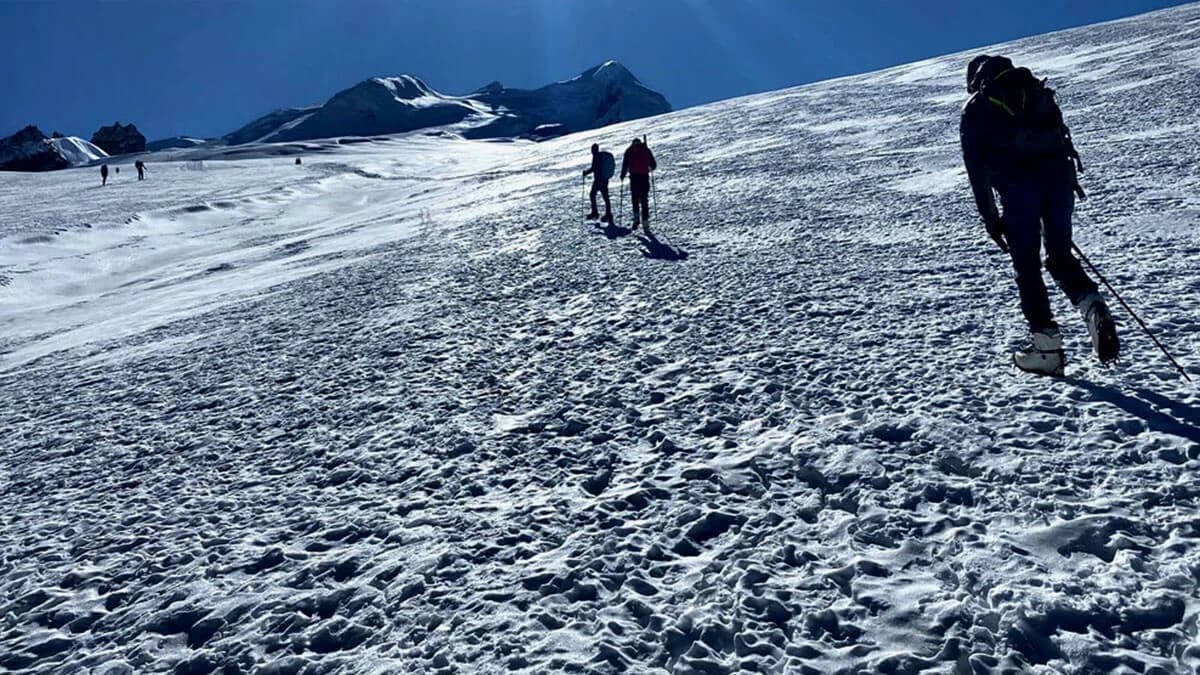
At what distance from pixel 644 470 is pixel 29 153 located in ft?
397

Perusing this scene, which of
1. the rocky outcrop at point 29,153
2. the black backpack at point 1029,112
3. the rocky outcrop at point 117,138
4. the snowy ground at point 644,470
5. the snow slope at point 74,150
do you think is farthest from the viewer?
the rocky outcrop at point 117,138

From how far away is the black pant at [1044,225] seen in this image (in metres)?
4.63

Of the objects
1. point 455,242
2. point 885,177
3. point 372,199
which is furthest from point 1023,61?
point 372,199

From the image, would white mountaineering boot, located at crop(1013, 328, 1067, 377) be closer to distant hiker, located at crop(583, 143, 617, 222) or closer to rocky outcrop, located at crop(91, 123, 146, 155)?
distant hiker, located at crop(583, 143, 617, 222)

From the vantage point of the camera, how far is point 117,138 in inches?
5325

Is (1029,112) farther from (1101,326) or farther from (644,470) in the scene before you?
(644,470)

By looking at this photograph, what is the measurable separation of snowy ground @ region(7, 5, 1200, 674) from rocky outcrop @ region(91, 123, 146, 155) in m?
151

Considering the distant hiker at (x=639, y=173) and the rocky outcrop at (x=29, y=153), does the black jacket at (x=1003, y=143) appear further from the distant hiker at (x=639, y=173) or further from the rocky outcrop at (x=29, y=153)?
the rocky outcrop at (x=29, y=153)

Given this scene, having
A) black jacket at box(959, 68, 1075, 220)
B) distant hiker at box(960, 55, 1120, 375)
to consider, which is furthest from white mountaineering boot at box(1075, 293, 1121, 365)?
black jacket at box(959, 68, 1075, 220)

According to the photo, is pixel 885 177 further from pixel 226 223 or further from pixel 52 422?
pixel 226 223

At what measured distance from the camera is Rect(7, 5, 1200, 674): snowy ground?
3135mm

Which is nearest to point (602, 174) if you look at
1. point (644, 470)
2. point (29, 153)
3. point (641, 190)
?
point (641, 190)

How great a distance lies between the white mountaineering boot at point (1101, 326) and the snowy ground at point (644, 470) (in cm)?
31

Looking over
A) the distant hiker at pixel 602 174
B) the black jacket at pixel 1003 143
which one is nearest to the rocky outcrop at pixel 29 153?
the distant hiker at pixel 602 174
